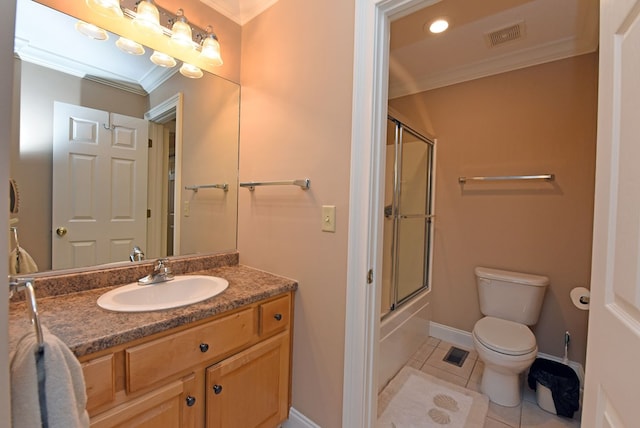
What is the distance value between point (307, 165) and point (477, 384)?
1931mm

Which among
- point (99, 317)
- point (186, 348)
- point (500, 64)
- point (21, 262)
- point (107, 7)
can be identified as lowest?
point (186, 348)

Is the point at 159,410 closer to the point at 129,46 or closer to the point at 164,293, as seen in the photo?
the point at 164,293

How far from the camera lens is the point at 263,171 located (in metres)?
1.59

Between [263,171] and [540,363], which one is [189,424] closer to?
[263,171]

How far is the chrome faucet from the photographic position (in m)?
1.28

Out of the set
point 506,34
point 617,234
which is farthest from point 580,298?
point 506,34

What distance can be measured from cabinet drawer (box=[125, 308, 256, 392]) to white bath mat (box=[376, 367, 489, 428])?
3.42 ft

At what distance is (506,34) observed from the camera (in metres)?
1.88

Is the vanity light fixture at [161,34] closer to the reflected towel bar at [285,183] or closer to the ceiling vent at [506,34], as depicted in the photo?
the reflected towel bar at [285,183]

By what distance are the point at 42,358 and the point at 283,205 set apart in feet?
3.52

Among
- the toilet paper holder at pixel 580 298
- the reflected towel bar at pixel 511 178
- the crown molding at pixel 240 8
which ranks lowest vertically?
the toilet paper holder at pixel 580 298

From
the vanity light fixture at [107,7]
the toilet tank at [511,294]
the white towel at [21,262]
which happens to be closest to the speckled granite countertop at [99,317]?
the white towel at [21,262]

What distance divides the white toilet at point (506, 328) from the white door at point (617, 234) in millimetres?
1229

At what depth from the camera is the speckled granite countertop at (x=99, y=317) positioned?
0.79m
